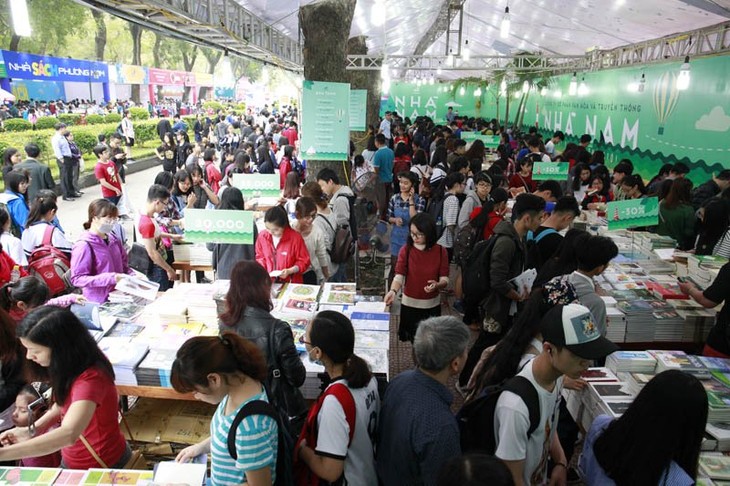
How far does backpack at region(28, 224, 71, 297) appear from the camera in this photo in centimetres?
407

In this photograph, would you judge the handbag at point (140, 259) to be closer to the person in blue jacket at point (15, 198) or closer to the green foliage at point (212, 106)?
the person in blue jacket at point (15, 198)

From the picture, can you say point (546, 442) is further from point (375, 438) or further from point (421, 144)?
point (421, 144)

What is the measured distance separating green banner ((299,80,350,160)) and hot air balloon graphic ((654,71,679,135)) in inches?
263

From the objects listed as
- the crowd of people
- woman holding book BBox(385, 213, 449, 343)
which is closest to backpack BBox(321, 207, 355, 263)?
the crowd of people

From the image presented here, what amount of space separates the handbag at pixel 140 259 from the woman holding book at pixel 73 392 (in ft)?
8.91

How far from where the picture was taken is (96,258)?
13.0ft

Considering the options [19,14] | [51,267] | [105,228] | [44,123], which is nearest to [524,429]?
[105,228]

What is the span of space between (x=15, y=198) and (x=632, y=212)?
259 inches

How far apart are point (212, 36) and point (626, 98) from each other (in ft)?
30.1

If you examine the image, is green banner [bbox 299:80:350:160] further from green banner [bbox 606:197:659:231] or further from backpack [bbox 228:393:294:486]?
backpack [bbox 228:393:294:486]

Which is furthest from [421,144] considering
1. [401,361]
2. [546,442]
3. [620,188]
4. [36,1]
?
[36,1]

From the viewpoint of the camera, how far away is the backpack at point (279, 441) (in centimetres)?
188

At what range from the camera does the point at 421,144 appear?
12.7 meters

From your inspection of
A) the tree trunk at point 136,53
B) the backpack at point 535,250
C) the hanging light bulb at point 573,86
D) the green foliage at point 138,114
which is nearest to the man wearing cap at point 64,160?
the backpack at point 535,250
